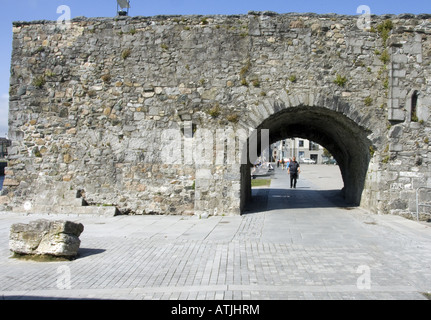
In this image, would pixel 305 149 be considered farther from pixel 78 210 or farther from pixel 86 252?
pixel 86 252

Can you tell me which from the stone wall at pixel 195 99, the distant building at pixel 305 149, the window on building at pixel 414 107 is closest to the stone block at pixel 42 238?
the stone wall at pixel 195 99

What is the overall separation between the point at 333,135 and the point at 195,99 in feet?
17.6

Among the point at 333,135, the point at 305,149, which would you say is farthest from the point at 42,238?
the point at 305,149

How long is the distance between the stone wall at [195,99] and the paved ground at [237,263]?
1.48 metres

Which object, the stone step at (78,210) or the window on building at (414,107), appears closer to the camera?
the window on building at (414,107)

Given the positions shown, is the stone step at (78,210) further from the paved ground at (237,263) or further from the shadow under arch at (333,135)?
the shadow under arch at (333,135)

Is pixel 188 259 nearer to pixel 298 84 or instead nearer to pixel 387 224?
pixel 387 224

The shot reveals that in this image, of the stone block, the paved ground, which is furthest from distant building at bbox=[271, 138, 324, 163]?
the stone block

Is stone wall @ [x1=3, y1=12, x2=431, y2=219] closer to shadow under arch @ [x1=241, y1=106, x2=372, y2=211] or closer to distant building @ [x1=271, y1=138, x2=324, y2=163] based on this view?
shadow under arch @ [x1=241, y1=106, x2=372, y2=211]

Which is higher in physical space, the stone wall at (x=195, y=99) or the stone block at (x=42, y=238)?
the stone wall at (x=195, y=99)

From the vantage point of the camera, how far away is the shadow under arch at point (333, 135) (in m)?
10.7

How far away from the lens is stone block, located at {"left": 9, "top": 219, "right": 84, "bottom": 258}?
19.5ft

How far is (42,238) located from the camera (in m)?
6.04

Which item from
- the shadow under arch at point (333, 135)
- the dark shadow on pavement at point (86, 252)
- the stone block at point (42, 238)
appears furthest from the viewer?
the shadow under arch at point (333, 135)
